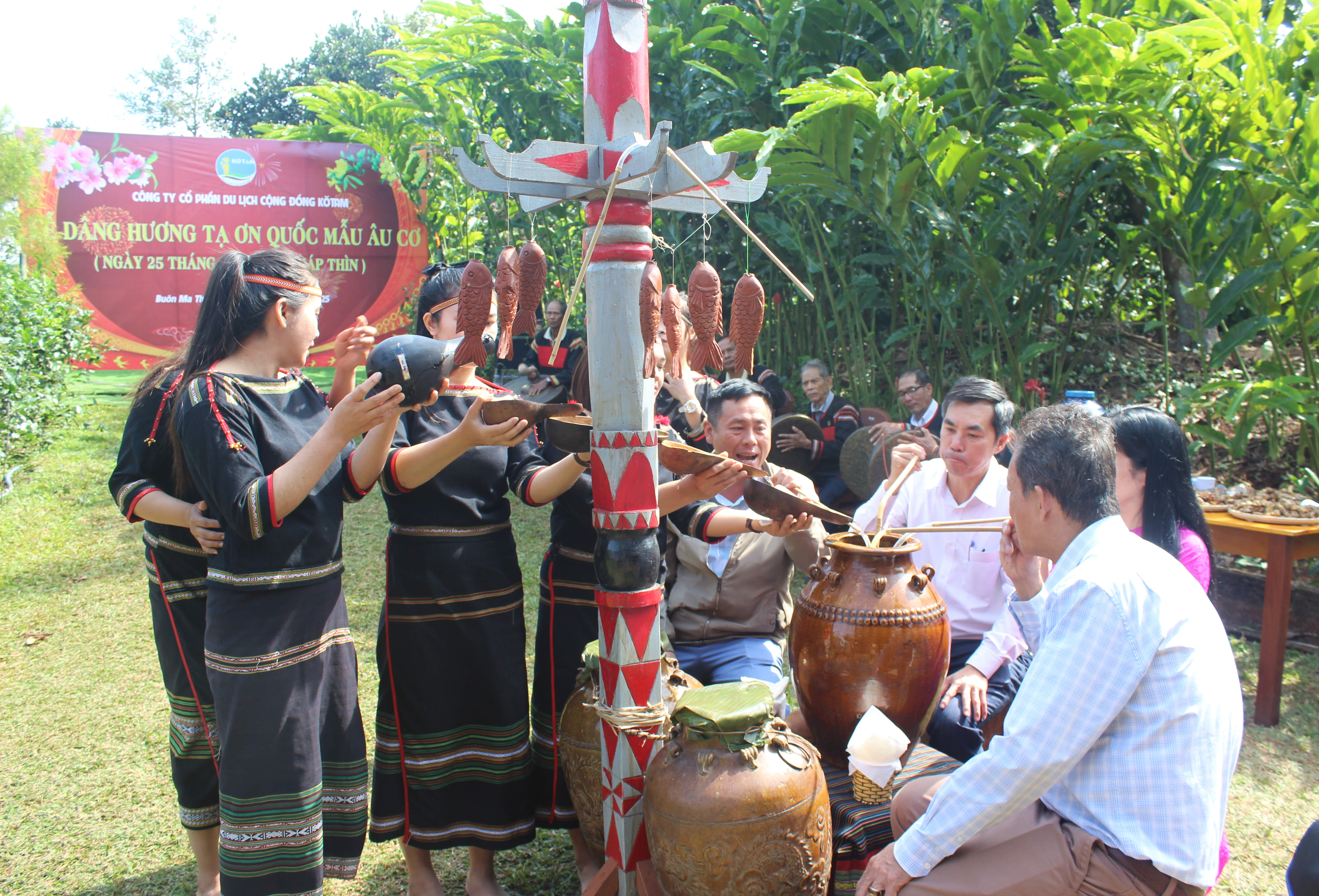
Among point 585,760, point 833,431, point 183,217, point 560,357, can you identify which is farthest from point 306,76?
point 585,760

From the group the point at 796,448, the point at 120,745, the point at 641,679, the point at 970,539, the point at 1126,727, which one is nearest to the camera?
the point at 1126,727

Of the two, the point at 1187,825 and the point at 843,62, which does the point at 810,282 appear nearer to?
the point at 843,62

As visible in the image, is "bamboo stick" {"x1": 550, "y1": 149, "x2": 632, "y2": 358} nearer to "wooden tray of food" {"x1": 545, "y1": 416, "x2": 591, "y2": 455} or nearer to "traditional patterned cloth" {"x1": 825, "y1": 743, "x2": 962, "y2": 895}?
"wooden tray of food" {"x1": 545, "y1": 416, "x2": 591, "y2": 455}

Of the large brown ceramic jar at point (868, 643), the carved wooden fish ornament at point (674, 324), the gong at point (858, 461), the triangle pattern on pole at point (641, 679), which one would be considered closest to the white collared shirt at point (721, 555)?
the large brown ceramic jar at point (868, 643)

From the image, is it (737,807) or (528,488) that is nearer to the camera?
(737,807)

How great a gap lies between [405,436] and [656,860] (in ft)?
4.43

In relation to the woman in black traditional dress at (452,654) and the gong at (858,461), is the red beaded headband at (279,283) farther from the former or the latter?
the gong at (858,461)

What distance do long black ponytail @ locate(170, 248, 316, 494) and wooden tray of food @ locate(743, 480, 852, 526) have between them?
1.32m

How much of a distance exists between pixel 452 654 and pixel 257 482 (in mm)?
815

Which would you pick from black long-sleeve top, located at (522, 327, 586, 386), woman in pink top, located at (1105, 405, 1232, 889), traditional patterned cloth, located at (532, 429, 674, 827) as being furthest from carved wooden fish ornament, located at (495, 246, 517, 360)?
black long-sleeve top, located at (522, 327, 586, 386)

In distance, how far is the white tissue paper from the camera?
81.0 inches

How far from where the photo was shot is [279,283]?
7.50ft

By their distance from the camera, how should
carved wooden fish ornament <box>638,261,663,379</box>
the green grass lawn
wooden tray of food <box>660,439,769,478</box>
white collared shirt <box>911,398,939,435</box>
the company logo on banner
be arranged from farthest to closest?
the company logo on banner, white collared shirt <box>911,398,939,435</box>, the green grass lawn, wooden tray of food <box>660,439,769,478</box>, carved wooden fish ornament <box>638,261,663,379</box>

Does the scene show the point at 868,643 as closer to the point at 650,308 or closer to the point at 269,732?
the point at 650,308
